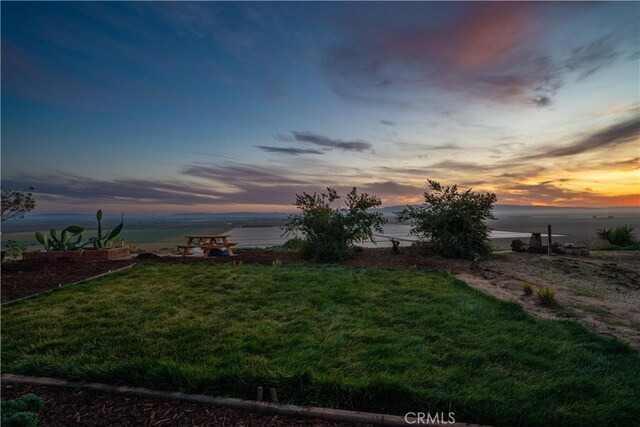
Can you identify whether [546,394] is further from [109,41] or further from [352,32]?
[109,41]

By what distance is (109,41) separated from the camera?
28.9ft

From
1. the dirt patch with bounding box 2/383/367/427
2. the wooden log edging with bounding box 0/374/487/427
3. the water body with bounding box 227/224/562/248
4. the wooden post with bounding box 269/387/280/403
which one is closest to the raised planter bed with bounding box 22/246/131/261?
the water body with bounding box 227/224/562/248

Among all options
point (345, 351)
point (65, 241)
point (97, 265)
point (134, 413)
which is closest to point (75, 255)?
point (65, 241)

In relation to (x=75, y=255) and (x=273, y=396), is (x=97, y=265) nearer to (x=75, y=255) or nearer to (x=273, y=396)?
(x=75, y=255)

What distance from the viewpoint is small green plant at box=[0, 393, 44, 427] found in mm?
1918

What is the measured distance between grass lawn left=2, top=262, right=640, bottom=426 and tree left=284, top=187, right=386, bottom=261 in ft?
13.4

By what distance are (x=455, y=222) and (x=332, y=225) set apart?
4.25 m

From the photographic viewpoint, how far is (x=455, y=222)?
10930 mm

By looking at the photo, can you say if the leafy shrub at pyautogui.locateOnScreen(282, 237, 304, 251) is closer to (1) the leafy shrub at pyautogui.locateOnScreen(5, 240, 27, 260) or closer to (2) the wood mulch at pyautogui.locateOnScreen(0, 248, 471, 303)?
(2) the wood mulch at pyautogui.locateOnScreen(0, 248, 471, 303)

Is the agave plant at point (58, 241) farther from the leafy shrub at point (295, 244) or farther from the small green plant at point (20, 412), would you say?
the small green plant at point (20, 412)

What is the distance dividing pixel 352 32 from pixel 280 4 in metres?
2.05

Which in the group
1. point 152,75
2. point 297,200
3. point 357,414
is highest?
point 152,75

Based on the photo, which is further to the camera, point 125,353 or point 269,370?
point 125,353

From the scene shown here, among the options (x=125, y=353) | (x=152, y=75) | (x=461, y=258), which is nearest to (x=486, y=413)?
(x=125, y=353)
